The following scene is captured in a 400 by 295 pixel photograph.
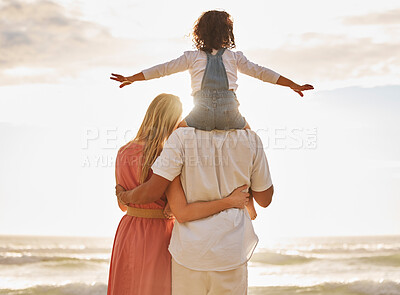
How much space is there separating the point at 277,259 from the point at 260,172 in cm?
1040

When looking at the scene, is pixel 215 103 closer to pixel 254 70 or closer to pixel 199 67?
pixel 199 67

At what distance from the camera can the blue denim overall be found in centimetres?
267

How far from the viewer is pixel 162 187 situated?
2635 millimetres

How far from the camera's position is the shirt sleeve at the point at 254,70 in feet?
9.86

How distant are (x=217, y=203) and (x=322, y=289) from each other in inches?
274

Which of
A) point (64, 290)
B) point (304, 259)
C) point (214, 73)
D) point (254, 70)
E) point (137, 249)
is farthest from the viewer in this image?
point (304, 259)

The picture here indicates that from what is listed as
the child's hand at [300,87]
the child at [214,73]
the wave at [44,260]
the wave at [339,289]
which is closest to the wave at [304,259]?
the wave at [339,289]

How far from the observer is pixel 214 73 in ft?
9.21

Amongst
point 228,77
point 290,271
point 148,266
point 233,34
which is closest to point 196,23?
point 233,34

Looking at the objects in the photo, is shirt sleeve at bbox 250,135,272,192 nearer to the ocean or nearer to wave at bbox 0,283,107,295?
the ocean

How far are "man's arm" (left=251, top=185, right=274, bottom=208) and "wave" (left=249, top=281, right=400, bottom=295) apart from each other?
604 centimetres

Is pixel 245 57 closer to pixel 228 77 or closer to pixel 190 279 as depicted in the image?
pixel 228 77

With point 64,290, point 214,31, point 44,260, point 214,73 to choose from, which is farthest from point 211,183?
point 44,260

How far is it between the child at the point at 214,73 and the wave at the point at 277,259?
32.3ft
